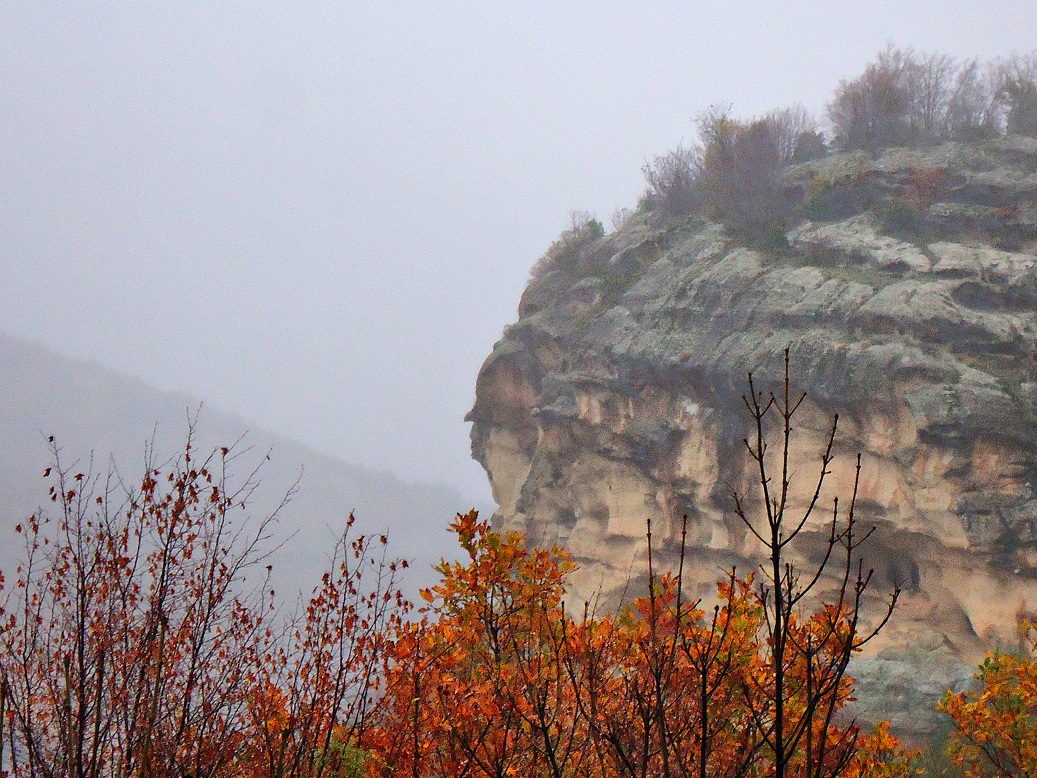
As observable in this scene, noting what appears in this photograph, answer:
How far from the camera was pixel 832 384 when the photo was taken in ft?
51.0

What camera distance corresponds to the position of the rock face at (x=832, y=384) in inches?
545

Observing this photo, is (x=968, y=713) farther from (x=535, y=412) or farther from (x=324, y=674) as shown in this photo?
(x=535, y=412)

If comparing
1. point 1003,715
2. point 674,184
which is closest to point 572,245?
point 674,184

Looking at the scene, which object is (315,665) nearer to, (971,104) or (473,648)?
(473,648)

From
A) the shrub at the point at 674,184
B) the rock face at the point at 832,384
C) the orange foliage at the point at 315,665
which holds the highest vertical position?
the shrub at the point at 674,184

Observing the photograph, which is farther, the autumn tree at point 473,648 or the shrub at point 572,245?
the shrub at point 572,245

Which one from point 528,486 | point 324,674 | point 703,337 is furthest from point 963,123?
point 324,674

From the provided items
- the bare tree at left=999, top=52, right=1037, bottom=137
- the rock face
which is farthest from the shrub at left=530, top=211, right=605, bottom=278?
the bare tree at left=999, top=52, right=1037, bottom=137

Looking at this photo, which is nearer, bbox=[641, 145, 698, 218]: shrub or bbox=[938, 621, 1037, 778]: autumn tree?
bbox=[938, 621, 1037, 778]: autumn tree

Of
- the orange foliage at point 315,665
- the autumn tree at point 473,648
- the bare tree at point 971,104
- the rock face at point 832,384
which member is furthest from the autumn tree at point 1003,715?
the bare tree at point 971,104

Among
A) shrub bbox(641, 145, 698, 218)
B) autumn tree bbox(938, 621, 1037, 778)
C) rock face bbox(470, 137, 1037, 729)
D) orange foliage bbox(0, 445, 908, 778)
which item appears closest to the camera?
orange foliage bbox(0, 445, 908, 778)

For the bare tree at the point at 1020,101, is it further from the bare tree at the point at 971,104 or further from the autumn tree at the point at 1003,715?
the autumn tree at the point at 1003,715

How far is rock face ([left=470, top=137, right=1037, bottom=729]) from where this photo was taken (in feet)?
45.4

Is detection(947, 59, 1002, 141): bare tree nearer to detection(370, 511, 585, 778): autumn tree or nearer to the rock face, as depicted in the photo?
the rock face
